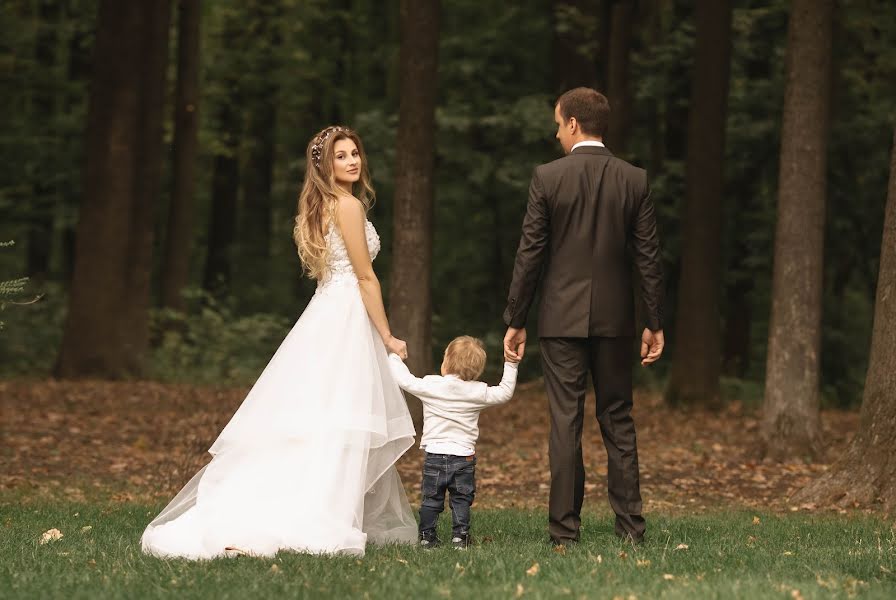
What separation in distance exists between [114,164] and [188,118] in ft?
21.1

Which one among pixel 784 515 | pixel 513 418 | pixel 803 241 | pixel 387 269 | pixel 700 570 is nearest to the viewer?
pixel 700 570

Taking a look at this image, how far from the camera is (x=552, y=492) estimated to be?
725 cm

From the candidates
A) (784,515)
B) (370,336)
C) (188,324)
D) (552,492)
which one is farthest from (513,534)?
(188,324)

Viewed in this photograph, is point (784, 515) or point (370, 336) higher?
point (370, 336)

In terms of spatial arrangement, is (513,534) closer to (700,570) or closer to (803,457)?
(700,570)

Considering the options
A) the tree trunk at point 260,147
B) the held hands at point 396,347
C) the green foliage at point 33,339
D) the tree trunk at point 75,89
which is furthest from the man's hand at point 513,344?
the tree trunk at point 260,147

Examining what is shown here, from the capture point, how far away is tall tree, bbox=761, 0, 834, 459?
12.6 metres

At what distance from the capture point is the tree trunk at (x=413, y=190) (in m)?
13.9

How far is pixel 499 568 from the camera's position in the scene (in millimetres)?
6309

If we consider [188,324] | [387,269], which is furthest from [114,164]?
[387,269]

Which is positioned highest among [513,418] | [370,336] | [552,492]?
[370,336]

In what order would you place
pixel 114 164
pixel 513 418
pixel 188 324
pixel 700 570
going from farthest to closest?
pixel 188 324 < pixel 114 164 < pixel 513 418 < pixel 700 570

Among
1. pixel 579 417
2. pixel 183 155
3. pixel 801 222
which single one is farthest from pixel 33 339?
pixel 579 417

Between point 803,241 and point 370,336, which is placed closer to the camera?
point 370,336
